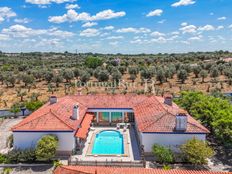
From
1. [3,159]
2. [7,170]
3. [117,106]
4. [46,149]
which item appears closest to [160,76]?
[117,106]

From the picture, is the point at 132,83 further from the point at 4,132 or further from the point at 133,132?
the point at 4,132

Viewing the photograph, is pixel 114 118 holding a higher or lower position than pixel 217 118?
lower

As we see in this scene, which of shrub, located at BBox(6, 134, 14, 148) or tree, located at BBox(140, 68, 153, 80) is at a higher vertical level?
tree, located at BBox(140, 68, 153, 80)

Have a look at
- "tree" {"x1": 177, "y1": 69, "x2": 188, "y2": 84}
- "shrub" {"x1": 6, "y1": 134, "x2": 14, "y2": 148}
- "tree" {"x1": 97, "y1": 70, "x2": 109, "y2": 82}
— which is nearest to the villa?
"shrub" {"x1": 6, "y1": 134, "x2": 14, "y2": 148}

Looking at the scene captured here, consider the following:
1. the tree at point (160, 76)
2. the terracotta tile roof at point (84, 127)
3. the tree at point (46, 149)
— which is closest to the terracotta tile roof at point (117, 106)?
the terracotta tile roof at point (84, 127)

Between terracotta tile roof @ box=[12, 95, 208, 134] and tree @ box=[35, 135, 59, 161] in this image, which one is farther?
terracotta tile roof @ box=[12, 95, 208, 134]

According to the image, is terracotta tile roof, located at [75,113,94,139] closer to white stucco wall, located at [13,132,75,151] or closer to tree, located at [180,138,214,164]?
white stucco wall, located at [13,132,75,151]

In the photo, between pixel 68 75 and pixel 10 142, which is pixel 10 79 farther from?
pixel 10 142

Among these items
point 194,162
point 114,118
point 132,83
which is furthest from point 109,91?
point 194,162
